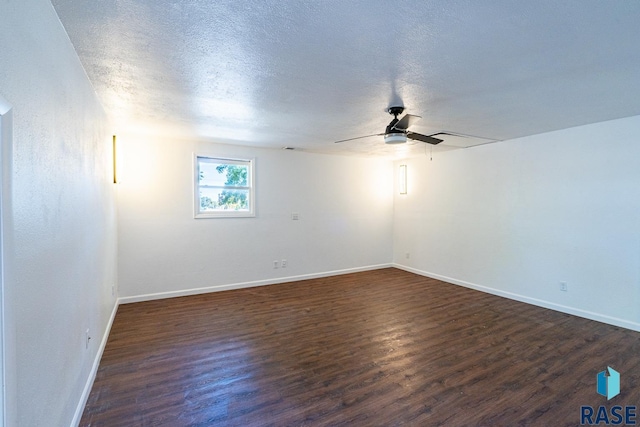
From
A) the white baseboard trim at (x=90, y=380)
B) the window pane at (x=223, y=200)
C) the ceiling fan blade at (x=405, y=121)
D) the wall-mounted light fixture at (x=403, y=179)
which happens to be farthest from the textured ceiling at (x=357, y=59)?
the wall-mounted light fixture at (x=403, y=179)

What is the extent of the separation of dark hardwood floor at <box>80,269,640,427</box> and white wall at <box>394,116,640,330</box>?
15.5 inches

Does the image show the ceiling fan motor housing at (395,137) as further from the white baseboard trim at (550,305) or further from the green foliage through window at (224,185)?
the white baseboard trim at (550,305)

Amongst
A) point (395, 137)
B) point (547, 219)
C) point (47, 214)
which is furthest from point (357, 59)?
point (547, 219)

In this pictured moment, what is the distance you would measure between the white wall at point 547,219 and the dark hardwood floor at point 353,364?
15.5 inches

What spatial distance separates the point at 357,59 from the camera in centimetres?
196

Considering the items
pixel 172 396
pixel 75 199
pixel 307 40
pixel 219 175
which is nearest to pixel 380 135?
pixel 307 40

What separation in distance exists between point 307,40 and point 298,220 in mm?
3816

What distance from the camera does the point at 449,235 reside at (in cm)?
521

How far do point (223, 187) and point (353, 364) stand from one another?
3.40 m

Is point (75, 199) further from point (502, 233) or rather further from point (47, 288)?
point (502, 233)

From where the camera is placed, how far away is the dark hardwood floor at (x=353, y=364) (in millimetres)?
1957

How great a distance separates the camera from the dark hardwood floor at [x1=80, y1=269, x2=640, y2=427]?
1957 mm

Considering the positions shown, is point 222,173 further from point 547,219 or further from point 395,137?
point 547,219

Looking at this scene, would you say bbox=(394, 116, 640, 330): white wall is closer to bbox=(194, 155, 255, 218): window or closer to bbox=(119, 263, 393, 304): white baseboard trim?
bbox=(119, 263, 393, 304): white baseboard trim
